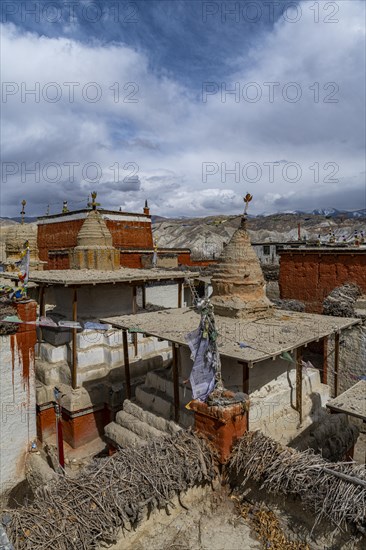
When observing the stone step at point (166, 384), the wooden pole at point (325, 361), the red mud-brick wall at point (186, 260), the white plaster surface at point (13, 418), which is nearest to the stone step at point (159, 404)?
the stone step at point (166, 384)

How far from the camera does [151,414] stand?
29.3 feet

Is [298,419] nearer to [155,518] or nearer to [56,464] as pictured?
[155,518]

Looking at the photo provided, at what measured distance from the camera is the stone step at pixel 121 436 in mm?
8664

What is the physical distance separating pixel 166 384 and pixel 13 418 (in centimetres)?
393

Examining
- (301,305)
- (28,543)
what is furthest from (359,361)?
(28,543)

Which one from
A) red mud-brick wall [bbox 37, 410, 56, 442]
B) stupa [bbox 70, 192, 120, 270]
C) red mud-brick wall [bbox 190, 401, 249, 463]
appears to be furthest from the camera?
stupa [bbox 70, 192, 120, 270]

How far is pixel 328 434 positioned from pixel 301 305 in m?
10.7

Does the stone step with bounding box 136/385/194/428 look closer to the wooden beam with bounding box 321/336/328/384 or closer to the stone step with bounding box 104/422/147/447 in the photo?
the stone step with bounding box 104/422/147/447

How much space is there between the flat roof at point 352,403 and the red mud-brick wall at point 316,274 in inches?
411

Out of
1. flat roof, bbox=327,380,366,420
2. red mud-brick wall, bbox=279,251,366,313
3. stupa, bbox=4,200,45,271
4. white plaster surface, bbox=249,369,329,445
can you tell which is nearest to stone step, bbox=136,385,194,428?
white plaster surface, bbox=249,369,329,445

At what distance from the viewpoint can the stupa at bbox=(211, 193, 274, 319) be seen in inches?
371

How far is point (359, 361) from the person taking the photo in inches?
537

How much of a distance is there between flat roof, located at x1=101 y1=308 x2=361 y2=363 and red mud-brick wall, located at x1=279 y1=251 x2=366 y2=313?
28.4 feet

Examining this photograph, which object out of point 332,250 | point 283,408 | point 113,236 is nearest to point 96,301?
point 283,408
